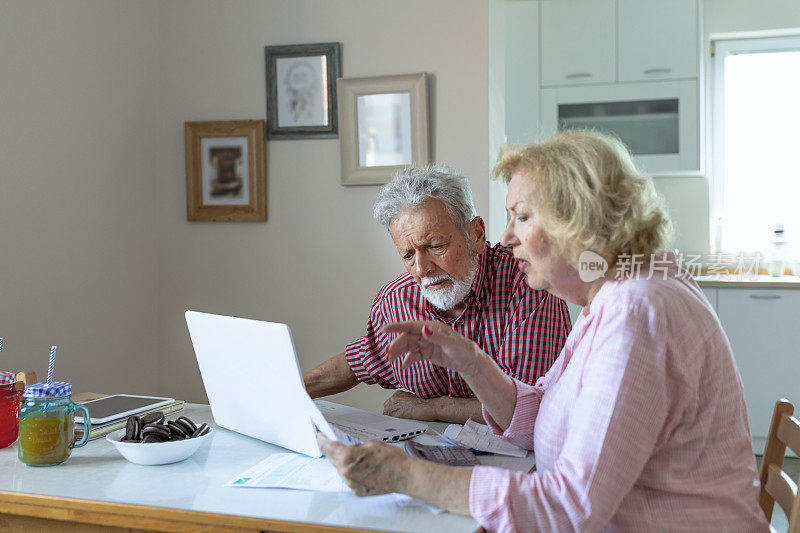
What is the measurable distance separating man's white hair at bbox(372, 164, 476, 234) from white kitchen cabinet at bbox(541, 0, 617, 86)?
2.34m

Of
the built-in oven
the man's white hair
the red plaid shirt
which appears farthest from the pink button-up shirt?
the built-in oven

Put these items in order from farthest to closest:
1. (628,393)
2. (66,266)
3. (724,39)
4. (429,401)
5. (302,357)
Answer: (724,39)
(302,357)
(66,266)
(429,401)
(628,393)

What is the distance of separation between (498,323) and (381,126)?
4.09 ft

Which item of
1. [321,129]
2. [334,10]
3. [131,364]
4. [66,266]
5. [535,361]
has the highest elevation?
[334,10]

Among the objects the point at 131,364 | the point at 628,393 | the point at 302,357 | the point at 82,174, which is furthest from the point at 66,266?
the point at 628,393

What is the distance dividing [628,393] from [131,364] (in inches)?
98.1

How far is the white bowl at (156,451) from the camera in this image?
136cm

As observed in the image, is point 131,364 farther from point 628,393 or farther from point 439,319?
point 628,393

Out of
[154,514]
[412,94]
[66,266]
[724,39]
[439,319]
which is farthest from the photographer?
[724,39]

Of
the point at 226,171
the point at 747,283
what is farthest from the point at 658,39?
the point at 226,171

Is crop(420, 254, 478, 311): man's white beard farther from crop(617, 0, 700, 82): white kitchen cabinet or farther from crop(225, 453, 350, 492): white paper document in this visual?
crop(617, 0, 700, 82): white kitchen cabinet

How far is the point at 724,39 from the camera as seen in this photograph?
14.3 ft

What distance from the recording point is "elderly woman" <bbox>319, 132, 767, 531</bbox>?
1039mm

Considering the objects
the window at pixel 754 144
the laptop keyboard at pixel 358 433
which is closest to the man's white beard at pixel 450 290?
the laptop keyboard at pixel 358 433
